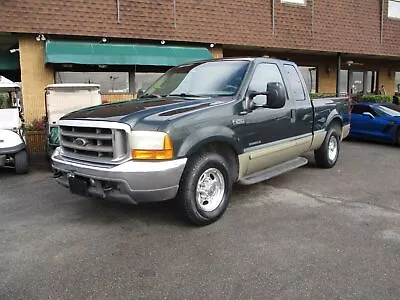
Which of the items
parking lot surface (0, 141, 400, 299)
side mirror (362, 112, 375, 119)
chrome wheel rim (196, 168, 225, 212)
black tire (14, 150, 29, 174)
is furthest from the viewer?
side mirror (362, 112, 375, 119)

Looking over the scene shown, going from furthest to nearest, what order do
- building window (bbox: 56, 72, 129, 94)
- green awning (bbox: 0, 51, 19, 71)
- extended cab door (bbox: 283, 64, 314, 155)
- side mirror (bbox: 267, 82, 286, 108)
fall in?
green awning (bbox: 0, 51, 19, 71) < building window (bbox: 56, 72, 129, 94) < extended cab door (bbox: 283, 64, 314, 155) < side mirror (bbox: 267, 82, 286, 108)

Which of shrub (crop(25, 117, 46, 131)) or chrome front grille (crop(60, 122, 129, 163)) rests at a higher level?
chrome front grille (crop(60, 122, 129, 163))

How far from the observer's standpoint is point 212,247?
375cm

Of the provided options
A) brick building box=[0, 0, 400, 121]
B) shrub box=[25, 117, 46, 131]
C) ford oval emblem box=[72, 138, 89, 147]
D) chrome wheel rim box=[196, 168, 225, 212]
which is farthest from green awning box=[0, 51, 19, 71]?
chrome wheel rim box=[196, 168, 225, 212]

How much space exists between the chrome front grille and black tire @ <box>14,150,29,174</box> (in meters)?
3.25

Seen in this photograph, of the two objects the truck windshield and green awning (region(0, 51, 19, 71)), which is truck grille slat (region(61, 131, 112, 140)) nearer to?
the truck windshield

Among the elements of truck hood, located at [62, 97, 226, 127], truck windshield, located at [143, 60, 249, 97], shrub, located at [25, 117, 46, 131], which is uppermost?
truck windshield, located at [143, 60, 249, 97]

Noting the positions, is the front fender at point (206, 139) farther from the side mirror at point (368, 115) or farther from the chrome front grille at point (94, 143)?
the side mirror at point (368, 115)

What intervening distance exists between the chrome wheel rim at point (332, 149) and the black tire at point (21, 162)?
5941mm

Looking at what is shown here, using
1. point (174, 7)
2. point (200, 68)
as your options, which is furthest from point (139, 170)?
point (174, 7)

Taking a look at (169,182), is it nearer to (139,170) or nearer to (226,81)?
(139,170)

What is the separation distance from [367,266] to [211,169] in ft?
6.16

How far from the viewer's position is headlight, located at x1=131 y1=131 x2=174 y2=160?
3738mm

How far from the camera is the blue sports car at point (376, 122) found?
10.2m
